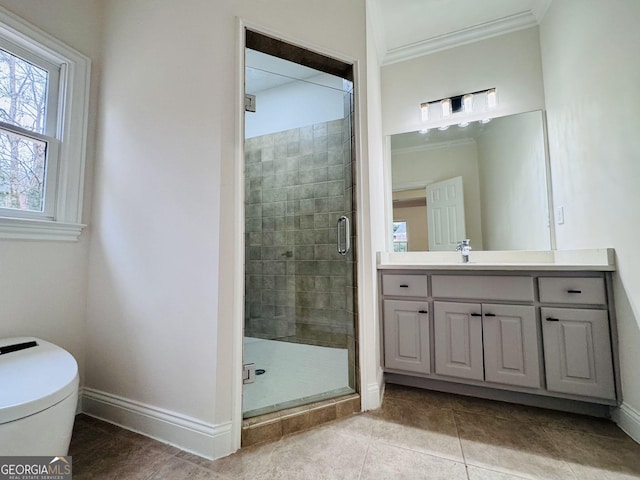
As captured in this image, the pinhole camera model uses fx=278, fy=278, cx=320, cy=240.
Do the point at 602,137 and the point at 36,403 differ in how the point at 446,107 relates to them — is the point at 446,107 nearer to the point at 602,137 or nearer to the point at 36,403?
the point at 602,137

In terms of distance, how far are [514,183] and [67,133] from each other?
2.97m

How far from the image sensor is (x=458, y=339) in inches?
67.4

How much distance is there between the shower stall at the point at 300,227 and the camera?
180 cm

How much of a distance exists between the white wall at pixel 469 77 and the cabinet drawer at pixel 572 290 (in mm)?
1333

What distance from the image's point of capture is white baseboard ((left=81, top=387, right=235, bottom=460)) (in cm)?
124

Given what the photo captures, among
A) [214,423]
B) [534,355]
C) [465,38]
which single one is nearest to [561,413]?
[534,355]

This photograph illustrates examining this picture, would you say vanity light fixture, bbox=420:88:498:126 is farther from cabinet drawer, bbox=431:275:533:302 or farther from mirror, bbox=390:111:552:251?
cabinet drawer, bbox=431:275:533:302

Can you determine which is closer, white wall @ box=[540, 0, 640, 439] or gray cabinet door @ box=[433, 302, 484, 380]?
white wall @ box=[540, 0, 640, 439]

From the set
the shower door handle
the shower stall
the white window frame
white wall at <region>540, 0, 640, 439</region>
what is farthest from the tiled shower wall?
white wall at <region>540, 0, 640, 439</region>

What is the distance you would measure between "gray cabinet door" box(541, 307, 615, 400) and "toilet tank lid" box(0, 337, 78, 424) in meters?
2.20

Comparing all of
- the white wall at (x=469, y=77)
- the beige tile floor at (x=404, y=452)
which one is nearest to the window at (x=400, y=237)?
the white wall at (x=469, y=77)

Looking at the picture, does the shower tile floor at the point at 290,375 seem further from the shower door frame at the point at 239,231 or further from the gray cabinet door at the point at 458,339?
the gray cabinet door at the point at 458,339

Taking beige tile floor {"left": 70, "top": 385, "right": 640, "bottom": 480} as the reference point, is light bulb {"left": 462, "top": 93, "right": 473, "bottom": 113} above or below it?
above

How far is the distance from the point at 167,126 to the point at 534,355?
7.74 feet
